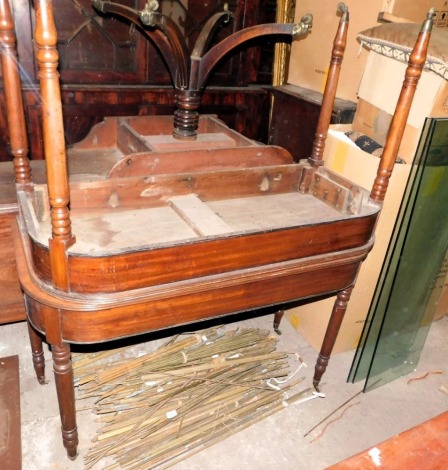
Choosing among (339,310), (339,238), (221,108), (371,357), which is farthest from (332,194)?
(221,108)

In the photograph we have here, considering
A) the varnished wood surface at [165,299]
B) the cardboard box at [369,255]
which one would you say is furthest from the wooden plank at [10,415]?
the cardboard box at [369,255]

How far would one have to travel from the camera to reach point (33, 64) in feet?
7.80

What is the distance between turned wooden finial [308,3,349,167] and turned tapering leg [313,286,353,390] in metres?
0.59

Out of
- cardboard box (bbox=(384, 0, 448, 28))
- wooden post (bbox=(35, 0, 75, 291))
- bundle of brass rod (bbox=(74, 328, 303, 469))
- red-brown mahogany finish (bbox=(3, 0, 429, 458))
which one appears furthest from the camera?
cardboard box (bbox=(384, 0, 448, 28))

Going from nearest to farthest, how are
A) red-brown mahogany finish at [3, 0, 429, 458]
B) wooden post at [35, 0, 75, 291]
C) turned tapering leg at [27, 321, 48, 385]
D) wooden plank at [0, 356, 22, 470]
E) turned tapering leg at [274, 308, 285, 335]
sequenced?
wooden post at [35, 0, 75, 291] → red-brown mahogany finish at [3, 0, 429, 458] → wooden plank at [0, 356, 22, 470] → turned tapering leg at [27, 321, 48, 385] → turned tapering leg at [274, 308, 285, 335]

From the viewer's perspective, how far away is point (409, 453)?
1.34 meters

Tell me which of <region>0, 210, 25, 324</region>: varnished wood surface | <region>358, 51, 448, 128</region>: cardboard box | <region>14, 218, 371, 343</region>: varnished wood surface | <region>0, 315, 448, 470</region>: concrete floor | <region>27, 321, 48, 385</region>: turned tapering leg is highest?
<region>358, 51, 448, 128</region>: cardboard box

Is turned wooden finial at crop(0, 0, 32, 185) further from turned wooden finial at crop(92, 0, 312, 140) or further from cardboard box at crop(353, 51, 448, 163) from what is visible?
cardboard box at crop(353, 51, 448, 163)

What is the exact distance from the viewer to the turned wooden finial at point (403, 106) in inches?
58.7

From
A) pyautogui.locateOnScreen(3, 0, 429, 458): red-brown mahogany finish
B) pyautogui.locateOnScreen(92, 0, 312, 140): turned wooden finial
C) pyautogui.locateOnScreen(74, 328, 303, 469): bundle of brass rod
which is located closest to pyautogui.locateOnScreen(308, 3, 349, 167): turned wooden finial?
pyautogui.locateOnScreen(3, 0, 429, 458): red-brown mahogany finish

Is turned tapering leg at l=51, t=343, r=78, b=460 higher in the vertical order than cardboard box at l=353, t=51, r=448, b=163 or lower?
lower

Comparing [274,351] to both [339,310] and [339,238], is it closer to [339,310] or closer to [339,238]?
[339,310]

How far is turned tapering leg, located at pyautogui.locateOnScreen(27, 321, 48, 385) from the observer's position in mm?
1971

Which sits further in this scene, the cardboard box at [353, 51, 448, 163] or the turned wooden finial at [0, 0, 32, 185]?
the cardboard box at [353, 51, 448, 163]
